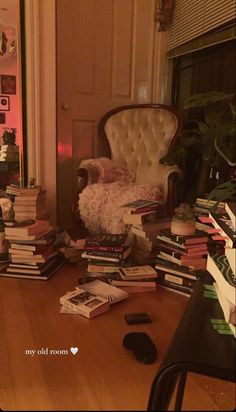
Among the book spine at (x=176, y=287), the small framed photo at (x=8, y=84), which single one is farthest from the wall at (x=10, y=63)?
the book spine at (x=176, y=287)

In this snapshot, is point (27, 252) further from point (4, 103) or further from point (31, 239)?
point (4, 103)

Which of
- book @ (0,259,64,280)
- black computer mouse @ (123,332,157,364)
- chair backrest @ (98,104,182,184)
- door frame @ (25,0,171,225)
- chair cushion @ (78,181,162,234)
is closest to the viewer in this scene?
black computer mouse @ (123,332,157,364)

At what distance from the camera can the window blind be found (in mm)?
1559

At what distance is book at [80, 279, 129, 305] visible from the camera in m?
1.29

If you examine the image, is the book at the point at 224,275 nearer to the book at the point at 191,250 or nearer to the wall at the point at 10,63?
the book at the point at 191,250

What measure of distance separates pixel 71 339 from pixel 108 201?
3.33ft

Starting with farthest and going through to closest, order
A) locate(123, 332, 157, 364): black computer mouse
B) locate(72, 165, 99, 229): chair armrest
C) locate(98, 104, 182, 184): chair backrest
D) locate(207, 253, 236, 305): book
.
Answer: locate(98, 104, 182, 184): chair backrest < locate(72, 165, 99, 229): chair armrest < locate(123, 332, 157, 364): black computer mouse < locate(207, 253, 236, 305): book

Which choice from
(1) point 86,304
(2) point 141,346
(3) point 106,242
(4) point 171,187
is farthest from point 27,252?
(4) point 171,187

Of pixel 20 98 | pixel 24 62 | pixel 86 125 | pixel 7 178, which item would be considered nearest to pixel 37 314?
pixel 7 178

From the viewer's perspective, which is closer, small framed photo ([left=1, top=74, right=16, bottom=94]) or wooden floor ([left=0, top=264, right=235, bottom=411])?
wooden floor ([left=0, top=264, right=235, bottom=411])

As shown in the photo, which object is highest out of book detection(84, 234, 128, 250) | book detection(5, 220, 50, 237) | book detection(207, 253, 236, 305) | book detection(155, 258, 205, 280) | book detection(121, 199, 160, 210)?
book detection(207, 253, 236, 305)

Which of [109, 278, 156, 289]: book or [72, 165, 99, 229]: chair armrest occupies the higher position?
[72, 165, 99, 229]: chair armrest

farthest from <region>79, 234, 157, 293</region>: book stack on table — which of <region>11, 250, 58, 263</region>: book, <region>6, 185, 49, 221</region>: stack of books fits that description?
<region>6, 185, 49, 221</region>: stack of books

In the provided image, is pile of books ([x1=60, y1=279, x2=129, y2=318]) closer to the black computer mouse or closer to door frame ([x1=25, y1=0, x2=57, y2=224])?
the black computer mouse
